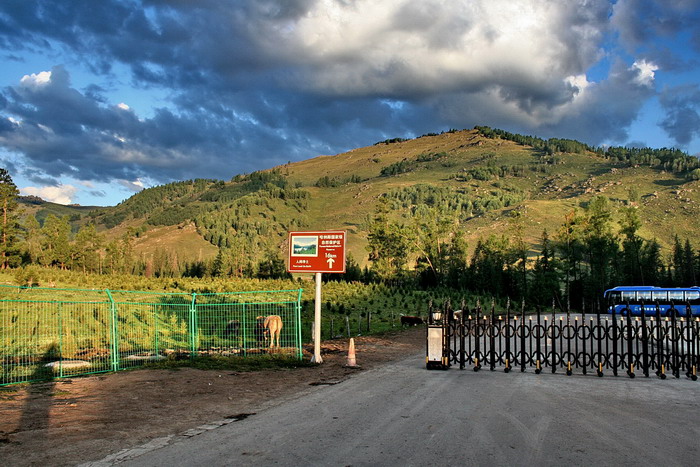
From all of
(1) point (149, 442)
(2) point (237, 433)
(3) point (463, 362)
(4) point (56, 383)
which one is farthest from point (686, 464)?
(4) point (56, 383)

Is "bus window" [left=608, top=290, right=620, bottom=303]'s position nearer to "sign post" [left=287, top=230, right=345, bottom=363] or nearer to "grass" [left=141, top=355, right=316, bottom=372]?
"sign post" [left=287, top=230, right=345, bottom=363]

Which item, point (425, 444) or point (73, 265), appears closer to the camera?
point (425, 444)

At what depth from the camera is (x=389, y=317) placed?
3841 centimetres

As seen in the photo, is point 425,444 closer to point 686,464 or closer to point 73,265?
point 686,464

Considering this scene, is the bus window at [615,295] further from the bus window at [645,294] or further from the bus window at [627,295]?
the bus window at [645,294]

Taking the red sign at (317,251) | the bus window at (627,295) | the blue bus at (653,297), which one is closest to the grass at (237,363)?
the red sign at (317,251)

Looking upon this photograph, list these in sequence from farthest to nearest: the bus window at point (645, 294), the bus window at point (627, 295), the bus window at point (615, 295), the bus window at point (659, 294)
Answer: the bus window at point (615, 295) < the bus window at point (627, 295) < the bus window at point (645, 294) < the bus window at point (659, 294)

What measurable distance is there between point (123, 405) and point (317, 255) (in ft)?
25.3

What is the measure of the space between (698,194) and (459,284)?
394ft

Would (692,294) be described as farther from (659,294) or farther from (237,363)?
(237,363)

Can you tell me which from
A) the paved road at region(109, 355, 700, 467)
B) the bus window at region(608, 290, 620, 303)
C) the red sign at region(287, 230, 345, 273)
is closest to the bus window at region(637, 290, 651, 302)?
the bus window at region(608, 290, 620, 303)

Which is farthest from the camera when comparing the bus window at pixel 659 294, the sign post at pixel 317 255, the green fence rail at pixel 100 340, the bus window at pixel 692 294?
the bus window at pixel 659 294

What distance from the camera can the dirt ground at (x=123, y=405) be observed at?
279 inches

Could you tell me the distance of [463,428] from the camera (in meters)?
7.70
